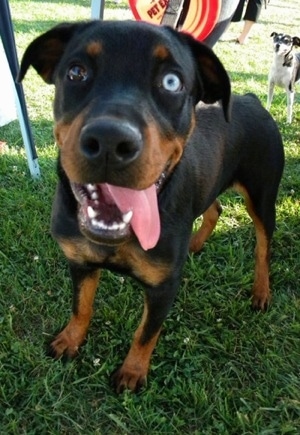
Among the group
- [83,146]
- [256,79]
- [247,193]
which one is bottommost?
[256,79]

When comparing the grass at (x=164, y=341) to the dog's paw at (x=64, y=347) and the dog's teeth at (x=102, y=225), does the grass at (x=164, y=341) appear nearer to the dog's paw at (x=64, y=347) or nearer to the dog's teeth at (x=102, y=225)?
the dog's paw at (x=64, y=347)

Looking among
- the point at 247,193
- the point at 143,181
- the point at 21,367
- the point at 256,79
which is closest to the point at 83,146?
the point at 143,181

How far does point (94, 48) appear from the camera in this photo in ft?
6.77

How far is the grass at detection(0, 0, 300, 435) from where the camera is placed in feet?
8.84

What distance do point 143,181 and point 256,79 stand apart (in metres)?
7.68

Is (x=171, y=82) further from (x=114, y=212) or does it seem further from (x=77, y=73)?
(x=114, y=212)

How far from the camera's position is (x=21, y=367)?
2881 mm

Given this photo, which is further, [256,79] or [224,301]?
[256,79]

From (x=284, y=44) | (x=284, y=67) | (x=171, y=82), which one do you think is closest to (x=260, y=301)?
(x=171, y=82)

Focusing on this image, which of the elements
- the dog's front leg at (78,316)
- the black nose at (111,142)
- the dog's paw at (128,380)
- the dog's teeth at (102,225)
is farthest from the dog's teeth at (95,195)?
the dog's paw at (128,380)

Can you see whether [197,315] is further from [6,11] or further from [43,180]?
[6,11]

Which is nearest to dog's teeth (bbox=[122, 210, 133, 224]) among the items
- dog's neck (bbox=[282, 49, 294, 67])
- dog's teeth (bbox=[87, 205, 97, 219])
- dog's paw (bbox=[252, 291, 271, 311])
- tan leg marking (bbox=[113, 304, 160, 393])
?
dog's teeth (bbox=[87, 205, 97, 219])

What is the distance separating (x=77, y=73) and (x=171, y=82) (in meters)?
0.40

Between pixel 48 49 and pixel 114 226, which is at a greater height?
pixel 48 49
